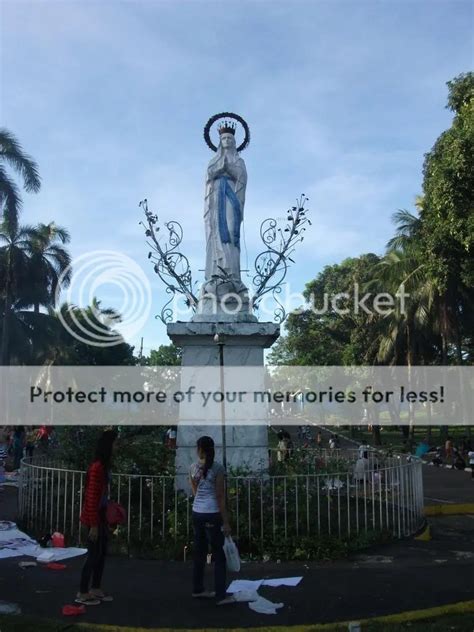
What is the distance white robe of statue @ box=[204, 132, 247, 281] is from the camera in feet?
33.6

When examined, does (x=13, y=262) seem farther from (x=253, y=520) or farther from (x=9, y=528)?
(x=253, y=520)

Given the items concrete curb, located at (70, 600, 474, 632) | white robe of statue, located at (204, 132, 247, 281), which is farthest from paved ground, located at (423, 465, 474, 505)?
concrete curb, located at (70, 600, 474, 632)

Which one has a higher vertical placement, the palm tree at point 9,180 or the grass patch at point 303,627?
the palm tree at point 9,180

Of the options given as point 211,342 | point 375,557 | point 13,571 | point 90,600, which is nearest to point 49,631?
point 90,600

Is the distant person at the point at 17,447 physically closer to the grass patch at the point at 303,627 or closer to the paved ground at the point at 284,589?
the paved ground at the point at 284,589

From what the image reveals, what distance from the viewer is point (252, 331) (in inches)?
356

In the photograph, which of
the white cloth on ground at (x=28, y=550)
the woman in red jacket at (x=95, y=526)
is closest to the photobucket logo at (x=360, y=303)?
the white cloth on ground at (x=28, y=550)

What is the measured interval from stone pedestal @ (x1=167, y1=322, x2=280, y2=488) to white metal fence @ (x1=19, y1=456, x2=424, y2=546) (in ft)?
1.90

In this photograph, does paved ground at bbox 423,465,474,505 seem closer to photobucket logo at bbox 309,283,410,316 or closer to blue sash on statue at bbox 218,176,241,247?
blue sash on statue at bbox 218,176,241,247

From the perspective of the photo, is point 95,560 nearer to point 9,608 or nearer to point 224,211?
point 9,608

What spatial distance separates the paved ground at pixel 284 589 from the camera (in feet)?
18.5

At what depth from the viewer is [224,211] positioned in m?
10.4

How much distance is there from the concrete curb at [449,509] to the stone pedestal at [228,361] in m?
5.05

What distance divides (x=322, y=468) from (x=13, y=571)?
4638mm
